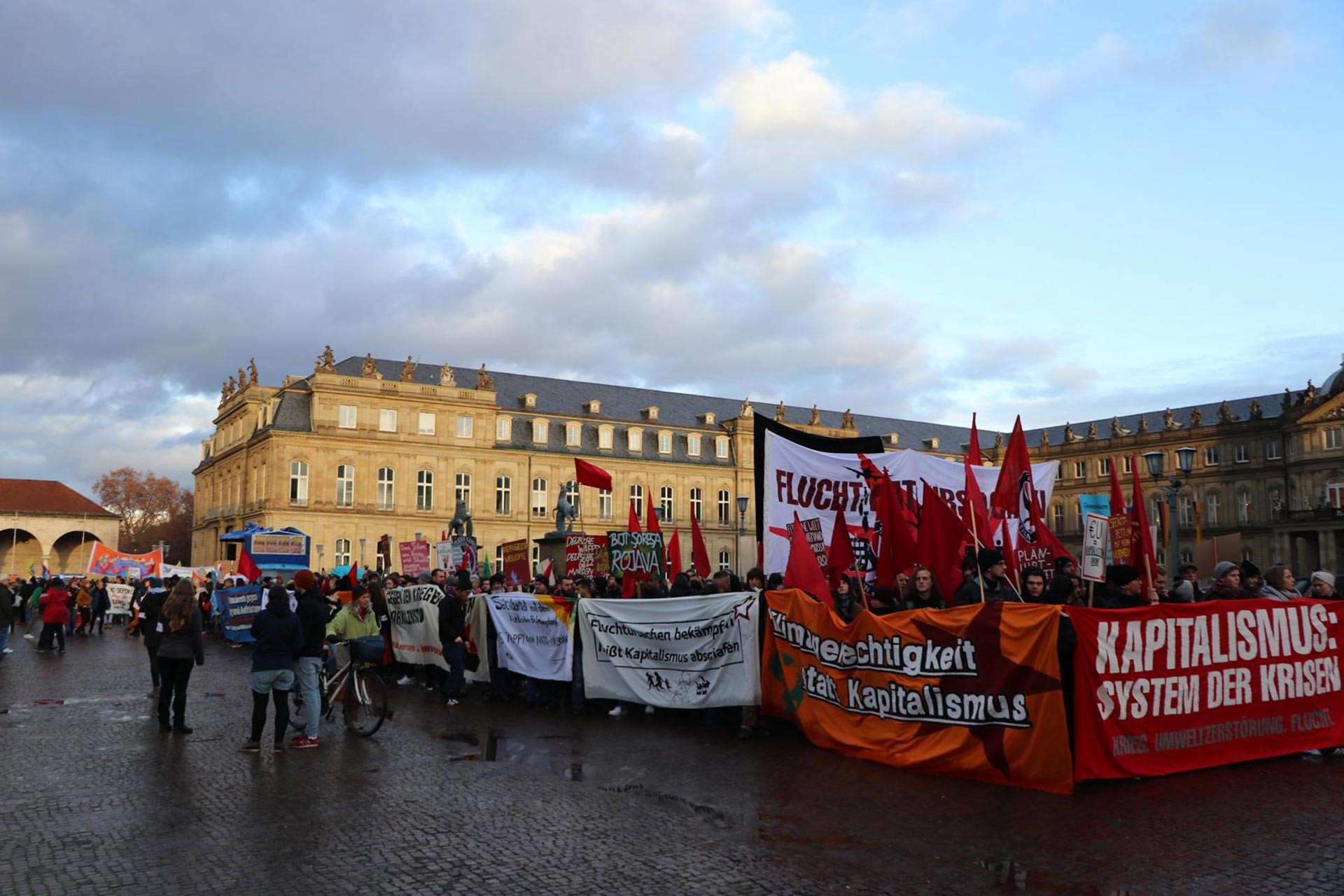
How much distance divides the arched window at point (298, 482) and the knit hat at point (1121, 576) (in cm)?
5938

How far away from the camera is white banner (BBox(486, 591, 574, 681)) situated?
49.5 ft

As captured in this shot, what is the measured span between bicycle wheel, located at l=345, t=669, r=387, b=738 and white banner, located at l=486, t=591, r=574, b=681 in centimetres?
325

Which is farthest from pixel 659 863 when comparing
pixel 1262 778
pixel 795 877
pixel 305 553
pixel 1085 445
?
pixel 1085 445

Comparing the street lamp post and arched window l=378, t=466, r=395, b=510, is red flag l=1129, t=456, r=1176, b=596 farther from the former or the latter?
arched window l=378, t=466, r=395, b=510

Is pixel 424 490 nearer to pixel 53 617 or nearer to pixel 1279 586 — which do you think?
pixel 53 617

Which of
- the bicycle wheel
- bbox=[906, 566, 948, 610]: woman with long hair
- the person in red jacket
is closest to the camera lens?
bbox=[906, 566, 948, 610]: woman with long hair

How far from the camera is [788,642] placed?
1230 cm

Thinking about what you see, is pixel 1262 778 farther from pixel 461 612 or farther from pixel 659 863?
pixel 461 612

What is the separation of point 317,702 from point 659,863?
248 inches

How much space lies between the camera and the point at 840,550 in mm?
13336

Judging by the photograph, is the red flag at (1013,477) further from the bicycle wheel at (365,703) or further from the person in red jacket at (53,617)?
the person in red jacket at (53,617)

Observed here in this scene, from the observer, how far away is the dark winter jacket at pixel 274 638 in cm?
1132

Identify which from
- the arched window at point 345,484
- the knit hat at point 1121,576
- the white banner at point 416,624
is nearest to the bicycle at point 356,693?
the white banner at point 416,624

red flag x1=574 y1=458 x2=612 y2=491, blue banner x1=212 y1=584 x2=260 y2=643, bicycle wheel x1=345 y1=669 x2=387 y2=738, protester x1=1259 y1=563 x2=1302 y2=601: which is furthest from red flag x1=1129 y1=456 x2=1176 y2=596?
blue banner x1=212 y1=584 x2=260 y2=643
